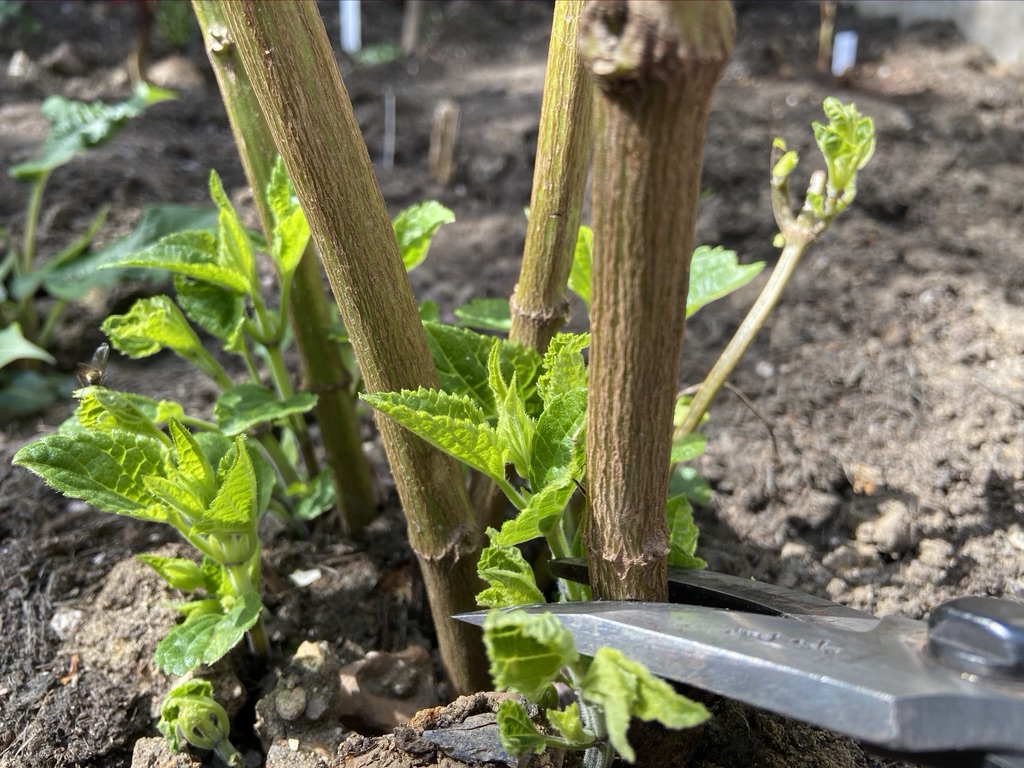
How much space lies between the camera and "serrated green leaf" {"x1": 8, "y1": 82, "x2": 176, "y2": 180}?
1734 mm

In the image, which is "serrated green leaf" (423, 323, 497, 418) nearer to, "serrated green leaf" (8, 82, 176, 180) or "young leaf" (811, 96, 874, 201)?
"young leaf" (811, 96, 874, 201)

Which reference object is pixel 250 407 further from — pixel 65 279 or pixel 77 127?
pixel 77 127

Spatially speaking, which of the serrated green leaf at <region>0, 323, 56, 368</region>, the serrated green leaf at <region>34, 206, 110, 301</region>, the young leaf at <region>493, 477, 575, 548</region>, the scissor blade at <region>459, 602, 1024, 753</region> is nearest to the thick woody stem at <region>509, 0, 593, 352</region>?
the young leaf at <region>493, 477, 575, 548</region>

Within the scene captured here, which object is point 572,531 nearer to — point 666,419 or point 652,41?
point 666,419

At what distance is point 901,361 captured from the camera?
1571 mm

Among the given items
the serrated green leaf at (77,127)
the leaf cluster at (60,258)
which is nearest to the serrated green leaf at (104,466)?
the leaf cluster at (60,258)

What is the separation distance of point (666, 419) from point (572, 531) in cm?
31

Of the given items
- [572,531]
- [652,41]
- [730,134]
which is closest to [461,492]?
[572,531]

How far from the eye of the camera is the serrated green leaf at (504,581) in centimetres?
72

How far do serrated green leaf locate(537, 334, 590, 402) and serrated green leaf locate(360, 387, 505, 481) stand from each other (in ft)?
0.24

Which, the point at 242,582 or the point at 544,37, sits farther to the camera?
the point at 544,37

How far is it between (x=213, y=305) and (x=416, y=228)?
0.90ft

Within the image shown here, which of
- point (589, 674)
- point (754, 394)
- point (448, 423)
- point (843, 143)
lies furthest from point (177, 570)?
point (754, 394)

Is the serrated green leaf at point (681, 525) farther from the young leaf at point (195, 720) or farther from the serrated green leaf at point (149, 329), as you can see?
the serrated green leaf at point (149, 329)
